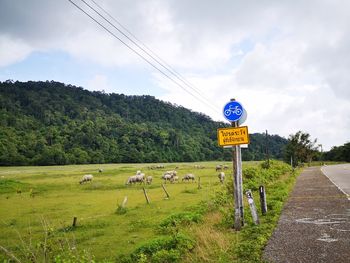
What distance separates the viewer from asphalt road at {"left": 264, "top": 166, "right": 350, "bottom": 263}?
8867mm

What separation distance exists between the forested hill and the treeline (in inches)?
1345

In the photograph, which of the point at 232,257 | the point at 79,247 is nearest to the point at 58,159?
the point at 79,247

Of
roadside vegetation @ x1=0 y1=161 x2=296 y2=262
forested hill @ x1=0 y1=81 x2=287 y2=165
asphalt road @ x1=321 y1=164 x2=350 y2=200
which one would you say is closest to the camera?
roadside vegetation @ x1=0 y1=161 x2=296 y2=262

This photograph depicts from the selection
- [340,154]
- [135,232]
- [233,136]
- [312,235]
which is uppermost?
[340,154]

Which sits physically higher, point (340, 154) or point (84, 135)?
point (84, 135)

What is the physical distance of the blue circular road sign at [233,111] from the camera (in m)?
13.1

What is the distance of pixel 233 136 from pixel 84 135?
131251 millimetres

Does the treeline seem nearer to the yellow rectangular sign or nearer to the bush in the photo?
the yellow rectangular sign

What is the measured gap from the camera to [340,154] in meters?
127

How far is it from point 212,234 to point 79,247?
668 cm

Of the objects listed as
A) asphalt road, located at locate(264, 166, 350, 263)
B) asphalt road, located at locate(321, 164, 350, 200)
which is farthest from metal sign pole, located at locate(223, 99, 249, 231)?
asphalt road, located at locate(321, 164, 350, 200)

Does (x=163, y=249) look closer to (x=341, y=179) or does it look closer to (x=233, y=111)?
(x=233, y=111)

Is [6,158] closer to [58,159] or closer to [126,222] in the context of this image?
[58,159]

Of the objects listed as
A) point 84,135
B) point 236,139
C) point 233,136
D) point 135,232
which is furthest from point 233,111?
point 84,135
